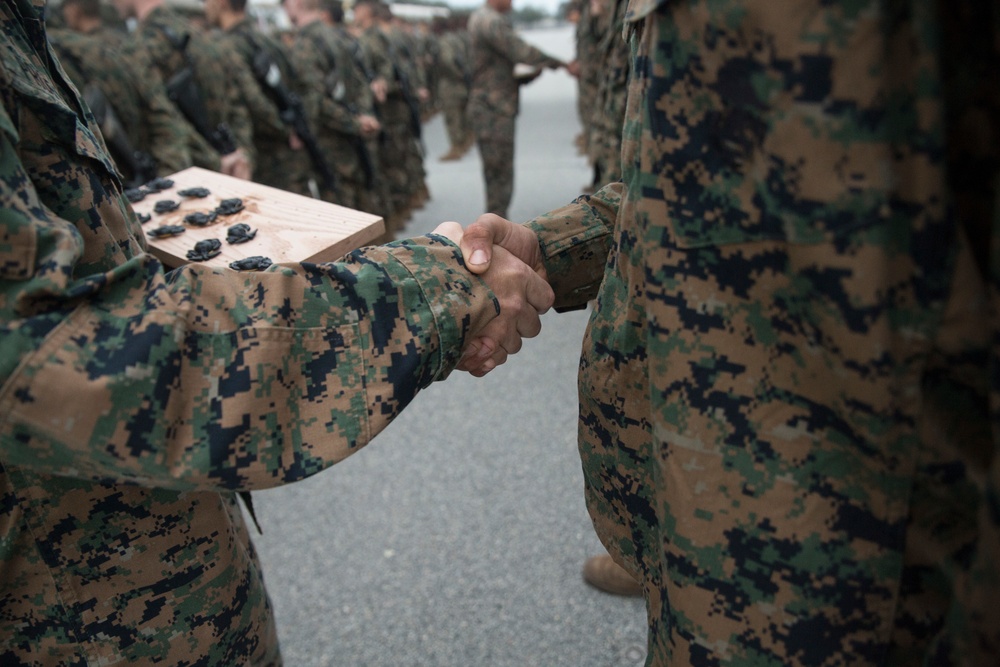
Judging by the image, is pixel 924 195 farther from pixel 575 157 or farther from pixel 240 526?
pixel 575 157

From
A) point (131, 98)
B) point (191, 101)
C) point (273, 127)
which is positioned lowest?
point (273, 127)

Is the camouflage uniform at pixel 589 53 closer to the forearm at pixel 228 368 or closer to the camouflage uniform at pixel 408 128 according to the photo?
the camouflage uniform at pixel 408 128

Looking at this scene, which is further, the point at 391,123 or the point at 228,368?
the point at 391,123

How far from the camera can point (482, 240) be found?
1.16 m

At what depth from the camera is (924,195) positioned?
62cm

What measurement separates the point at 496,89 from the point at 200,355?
5121mm

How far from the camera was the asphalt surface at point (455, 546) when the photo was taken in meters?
1.96

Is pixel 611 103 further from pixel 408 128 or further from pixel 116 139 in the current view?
pixel 408 128

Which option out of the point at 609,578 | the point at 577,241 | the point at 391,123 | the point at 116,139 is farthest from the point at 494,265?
the point at 391,123

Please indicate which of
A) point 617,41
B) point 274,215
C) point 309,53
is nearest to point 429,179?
point 309,53

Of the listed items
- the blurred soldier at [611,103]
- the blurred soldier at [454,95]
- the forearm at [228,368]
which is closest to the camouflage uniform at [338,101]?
the blurred soldier at [611,103]

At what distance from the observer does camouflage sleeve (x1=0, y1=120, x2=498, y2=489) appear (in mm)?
746

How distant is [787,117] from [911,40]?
0.11 metres

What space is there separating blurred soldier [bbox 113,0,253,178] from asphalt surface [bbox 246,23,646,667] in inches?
81.5
